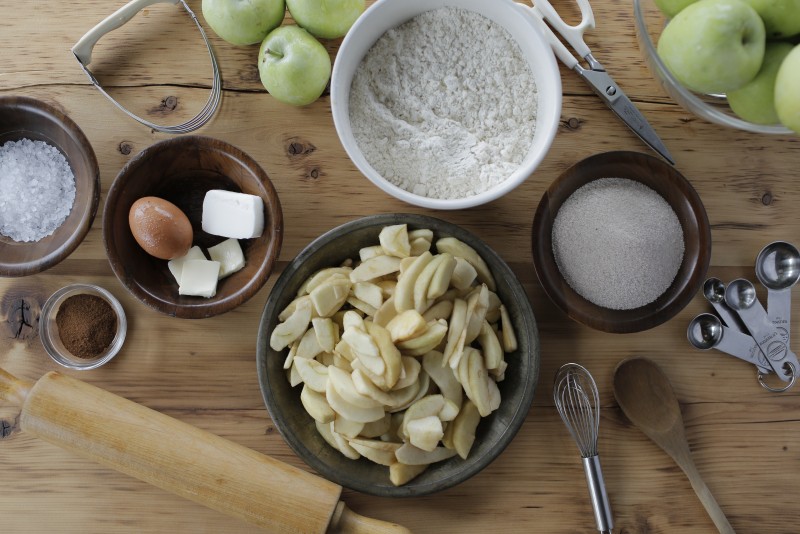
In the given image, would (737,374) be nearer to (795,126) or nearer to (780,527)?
(780,527)

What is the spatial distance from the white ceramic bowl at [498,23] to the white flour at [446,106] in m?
0.01

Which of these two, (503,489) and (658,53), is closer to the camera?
(658,53)

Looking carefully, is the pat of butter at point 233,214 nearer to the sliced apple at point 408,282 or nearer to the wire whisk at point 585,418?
the sliced apple at point 408,282

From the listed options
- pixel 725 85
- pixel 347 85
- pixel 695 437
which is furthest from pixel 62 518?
pixel 725 85

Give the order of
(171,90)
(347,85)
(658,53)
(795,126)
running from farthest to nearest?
1. (171,90)
2. (347,85)
3. (658,53)
4. (795,126)

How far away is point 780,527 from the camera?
1.06m

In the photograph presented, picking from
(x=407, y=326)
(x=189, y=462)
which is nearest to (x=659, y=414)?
(x=407, y=326)

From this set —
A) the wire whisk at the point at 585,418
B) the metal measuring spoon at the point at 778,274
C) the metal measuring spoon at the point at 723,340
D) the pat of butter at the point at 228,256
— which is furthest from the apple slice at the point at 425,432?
the metal measuring spoon at the point at 778,274

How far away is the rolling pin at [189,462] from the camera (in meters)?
0.90

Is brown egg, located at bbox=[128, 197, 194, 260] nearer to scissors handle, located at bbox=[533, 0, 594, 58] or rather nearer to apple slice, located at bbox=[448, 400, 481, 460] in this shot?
apple slice, located at bbox=[448, 400, 481, 460]

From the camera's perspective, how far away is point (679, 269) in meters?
0.99

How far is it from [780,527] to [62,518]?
1.12 meters

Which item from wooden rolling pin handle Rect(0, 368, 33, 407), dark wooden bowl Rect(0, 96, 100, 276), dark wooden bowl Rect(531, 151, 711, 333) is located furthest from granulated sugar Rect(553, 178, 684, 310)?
wooden rolling pin handle Rect(0, 368, 33, 407)

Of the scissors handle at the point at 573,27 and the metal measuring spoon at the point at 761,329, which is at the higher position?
the scissors handle at the point at 573,27
